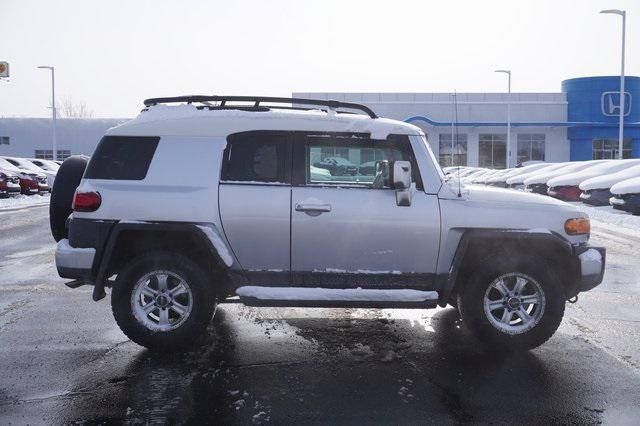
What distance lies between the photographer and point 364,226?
482cm

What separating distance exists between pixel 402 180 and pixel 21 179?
2407 cm

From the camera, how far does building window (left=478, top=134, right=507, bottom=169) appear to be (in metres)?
54.5

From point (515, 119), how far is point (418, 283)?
53898 mm

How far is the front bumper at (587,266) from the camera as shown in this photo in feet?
16.3

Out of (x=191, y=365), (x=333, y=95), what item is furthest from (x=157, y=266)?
(x=333, y=95)

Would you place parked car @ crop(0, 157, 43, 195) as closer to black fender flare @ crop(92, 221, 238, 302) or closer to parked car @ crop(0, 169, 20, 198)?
parked car @ crop(0, 169, 20, 198)

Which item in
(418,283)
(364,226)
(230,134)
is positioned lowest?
(418,283)

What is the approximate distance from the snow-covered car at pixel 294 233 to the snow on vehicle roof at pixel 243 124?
1 centimetres

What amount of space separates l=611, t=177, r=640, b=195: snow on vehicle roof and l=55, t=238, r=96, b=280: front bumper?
48.0 feet

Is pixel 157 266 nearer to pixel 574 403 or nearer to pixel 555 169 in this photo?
pixel 574 403

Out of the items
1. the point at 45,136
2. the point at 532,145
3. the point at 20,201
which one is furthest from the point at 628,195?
the point at 45,136

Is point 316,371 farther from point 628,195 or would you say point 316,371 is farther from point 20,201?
point 20,201

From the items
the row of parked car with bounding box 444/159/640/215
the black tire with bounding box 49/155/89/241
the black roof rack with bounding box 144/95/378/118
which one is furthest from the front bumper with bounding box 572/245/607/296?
the row of parked car with bounding box 444/159/640/215

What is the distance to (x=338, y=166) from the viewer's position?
5074 millimetres
